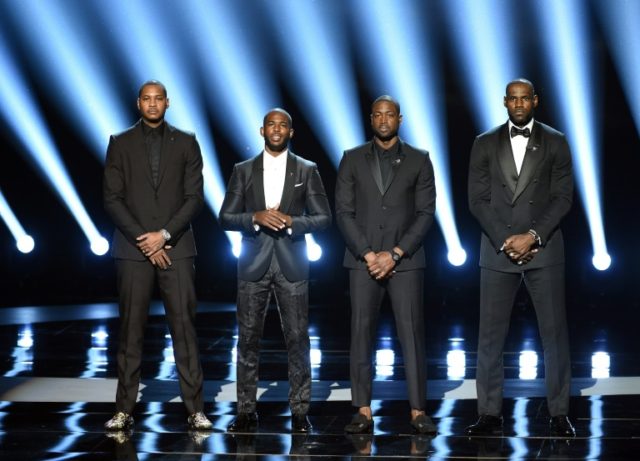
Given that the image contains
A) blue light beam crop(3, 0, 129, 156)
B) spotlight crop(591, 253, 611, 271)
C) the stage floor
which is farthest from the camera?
spotlight crop(591, 253, 611, 271)

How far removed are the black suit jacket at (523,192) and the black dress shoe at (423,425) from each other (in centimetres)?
75

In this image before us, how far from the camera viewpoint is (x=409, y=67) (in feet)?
34.0

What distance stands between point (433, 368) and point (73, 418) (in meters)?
2.73

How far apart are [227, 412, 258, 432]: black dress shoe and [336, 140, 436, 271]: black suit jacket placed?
2.74 feet

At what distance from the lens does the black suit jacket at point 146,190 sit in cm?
509

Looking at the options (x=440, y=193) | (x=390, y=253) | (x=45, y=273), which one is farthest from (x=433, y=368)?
(x=45, y=273)

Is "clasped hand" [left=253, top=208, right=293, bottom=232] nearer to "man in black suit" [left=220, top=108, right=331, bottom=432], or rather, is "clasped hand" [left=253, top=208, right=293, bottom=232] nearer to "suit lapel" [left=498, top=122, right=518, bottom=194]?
"man in black suit" [left=220, top=108, right=331, bottom=432]

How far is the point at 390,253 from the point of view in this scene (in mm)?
5000

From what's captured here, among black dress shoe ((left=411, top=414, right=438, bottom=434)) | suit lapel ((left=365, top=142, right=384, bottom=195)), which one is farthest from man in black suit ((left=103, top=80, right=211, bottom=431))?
black dress shoe ((left=411, top=414, right=438, bottom=434))

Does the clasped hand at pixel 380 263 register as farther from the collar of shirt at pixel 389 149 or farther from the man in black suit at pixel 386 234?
the collar of shirt at pixel 389 149

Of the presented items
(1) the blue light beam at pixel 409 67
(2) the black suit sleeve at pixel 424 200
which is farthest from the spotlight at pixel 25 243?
(2) the black suit sleeve at pixel 424 200

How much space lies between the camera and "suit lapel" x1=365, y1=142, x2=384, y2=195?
16.7ft

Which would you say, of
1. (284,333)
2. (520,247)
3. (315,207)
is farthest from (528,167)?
(284,333)

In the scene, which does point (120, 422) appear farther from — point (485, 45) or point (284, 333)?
point (485, 45)
